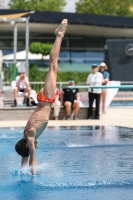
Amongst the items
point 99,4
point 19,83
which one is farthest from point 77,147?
point 99,4

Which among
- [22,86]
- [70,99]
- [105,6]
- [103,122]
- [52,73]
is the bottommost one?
[103,122]

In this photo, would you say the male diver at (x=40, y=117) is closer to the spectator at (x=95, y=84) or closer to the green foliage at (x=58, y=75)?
the spectator at (x=95, y=84)

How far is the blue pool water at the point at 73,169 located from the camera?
23.0 feet

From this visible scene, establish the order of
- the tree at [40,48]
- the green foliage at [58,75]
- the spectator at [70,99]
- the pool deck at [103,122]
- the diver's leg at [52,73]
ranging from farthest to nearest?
the tree at [40,48]
the green foliage at [58,75]
the spectator at [70,99]
the pool deck at [103,122]
the diver's leg at [52,73]

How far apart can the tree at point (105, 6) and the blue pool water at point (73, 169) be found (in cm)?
5728

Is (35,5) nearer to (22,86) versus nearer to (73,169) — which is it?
(22,86)

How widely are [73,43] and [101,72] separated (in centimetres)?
2478

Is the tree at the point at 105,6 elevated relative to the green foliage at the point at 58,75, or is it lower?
A: elevated

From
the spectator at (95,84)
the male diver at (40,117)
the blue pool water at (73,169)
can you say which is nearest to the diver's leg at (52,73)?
the male diver at (40,117)

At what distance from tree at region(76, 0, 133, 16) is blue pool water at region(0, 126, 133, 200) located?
5728 centimetres

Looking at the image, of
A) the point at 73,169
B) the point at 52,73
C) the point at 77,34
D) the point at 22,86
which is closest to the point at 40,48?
the point at 77,34

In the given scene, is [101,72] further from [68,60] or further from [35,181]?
[68,60]

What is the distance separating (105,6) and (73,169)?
209 ft

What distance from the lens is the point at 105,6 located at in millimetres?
71250
